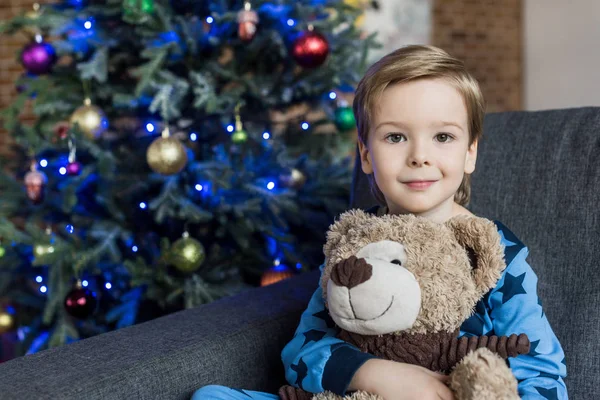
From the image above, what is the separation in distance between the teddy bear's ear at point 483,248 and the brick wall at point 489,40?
157 inches

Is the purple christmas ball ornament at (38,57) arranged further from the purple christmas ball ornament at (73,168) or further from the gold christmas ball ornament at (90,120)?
the purple christmas ball ornament at (73,168)

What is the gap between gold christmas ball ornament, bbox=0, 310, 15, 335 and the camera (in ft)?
7.31

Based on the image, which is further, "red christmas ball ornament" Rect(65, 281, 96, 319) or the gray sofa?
"red christmas ball ornament" Rect(65, 281, 96, 319)

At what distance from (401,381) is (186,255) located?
3.69 feet

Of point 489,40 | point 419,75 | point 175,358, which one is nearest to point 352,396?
point 175,358

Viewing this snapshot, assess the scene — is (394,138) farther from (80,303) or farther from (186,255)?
(80,303)

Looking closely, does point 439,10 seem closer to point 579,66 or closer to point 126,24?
point 579,66

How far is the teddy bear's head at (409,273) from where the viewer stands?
852mm

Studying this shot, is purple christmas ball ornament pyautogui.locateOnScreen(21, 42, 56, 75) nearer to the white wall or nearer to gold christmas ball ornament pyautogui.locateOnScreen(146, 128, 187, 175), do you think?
gold christmas ball ornament pyautogui.locateOnScreen(146, 128, 187, 175)

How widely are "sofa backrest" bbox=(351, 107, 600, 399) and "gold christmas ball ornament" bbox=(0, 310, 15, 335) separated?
169cm

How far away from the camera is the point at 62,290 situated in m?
2.01

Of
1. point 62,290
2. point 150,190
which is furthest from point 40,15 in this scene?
point 62,290

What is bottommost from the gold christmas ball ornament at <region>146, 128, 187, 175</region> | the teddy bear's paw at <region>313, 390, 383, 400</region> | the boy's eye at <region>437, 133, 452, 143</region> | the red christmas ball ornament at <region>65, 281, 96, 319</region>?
the red christmas ball ornament at <region>65, 281, 96, 319</region>

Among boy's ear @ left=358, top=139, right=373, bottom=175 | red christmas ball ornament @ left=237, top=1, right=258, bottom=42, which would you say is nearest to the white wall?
red christmas ball ornament @ left=237, top=1, right=258, bottom=42
